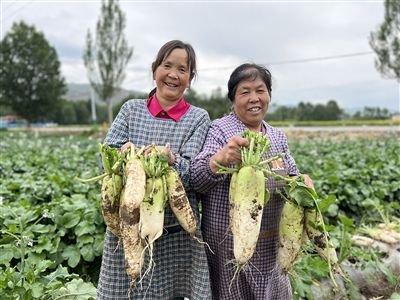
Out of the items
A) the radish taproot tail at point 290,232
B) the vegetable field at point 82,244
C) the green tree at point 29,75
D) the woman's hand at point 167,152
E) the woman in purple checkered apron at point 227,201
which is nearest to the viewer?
the woman's hand at point 167,152

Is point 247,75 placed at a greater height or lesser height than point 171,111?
greater

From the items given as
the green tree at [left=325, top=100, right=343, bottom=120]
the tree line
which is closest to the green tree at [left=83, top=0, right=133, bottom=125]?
the tree line

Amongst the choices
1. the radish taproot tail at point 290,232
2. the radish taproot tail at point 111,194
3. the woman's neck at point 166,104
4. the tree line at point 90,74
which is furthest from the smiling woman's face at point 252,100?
the tree line at point 90,74

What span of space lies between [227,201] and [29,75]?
43.0m

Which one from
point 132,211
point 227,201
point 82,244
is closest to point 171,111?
point 227,201

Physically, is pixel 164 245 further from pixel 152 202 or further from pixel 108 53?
pixel 108 53

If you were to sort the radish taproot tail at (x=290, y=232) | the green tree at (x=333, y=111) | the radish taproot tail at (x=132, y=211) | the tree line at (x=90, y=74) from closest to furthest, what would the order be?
the radish taproot tail at (x=132, y=211) < the radish taproot tail at (x=290, y=232) < the tree line at (x=90, y=74) < the green tree at (x=333, y=111)

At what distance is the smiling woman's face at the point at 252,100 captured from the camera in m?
2.39

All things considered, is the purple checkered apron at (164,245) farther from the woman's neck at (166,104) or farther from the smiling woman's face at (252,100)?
the smiling woman's face at (252,100)

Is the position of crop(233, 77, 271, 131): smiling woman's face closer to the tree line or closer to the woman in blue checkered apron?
the woman in blue checkered apron

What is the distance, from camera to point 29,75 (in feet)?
140

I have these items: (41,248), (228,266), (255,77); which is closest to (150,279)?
(228,266)

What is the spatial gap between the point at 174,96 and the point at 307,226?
820mm

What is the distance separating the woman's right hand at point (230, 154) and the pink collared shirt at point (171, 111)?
0.34 metres
